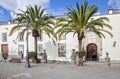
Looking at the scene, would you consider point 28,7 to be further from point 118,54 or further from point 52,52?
point 118,54

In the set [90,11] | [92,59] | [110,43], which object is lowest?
[92,59]

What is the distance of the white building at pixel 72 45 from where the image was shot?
115ft

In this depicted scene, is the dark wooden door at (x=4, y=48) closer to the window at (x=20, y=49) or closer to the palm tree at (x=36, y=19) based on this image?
the window at (x=20, y=49)

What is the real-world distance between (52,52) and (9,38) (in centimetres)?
1014

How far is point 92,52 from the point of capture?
37.4m

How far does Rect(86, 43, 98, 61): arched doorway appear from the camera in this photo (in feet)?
121

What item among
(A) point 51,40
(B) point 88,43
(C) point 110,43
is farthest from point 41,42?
(C) point 110,43

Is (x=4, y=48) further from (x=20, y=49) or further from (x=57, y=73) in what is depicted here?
(x=57, y=73)

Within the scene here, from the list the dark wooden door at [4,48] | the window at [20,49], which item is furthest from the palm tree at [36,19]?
the dark wooden door at [4,48]

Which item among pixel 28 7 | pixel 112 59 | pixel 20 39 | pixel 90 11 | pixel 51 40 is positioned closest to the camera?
pixel 90 11

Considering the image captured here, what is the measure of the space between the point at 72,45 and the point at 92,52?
319 centimetres

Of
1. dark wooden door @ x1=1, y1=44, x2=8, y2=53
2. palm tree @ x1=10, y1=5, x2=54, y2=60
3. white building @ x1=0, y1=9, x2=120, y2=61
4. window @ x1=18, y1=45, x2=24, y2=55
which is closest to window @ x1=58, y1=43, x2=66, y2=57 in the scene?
white building @ x1=0, y1=9, x2=120, y2=61

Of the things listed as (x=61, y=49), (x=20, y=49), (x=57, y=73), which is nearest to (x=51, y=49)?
(x=61, y=49)

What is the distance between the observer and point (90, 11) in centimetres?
2934
